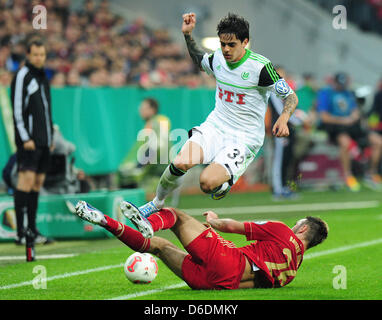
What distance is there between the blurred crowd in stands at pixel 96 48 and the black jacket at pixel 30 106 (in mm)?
4338

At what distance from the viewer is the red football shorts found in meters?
6.72

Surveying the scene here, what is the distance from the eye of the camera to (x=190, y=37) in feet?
27.5

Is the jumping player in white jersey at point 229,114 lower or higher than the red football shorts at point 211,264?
higher

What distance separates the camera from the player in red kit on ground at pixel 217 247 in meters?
6.77

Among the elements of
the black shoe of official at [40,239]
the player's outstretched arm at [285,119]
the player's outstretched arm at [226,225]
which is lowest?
the black shoe of official at [40,239]

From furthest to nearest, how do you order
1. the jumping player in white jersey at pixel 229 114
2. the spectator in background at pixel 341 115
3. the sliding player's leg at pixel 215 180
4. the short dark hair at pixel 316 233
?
the spectator in background at pixel 341 115 → the jumping player in white jersey at pixel 229 114 → the sliding player's leg at pixel 215 180 → the short dark hair at pixel 316 233

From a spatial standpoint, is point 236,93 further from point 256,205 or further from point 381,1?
point 381,1

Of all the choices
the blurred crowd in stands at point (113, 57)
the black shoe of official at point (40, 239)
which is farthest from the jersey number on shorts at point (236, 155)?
the blurred crowd in stands at point (113, 57)

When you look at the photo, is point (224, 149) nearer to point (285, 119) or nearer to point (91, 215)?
point (285, 119)

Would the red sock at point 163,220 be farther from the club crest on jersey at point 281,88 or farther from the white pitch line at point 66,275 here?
the club crest on jersey at point 281,88

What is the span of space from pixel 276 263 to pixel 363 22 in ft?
75.8

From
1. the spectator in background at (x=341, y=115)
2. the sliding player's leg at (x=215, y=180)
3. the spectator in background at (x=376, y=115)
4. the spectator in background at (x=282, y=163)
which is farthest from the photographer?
the spectator in background at (x=376, y=115)

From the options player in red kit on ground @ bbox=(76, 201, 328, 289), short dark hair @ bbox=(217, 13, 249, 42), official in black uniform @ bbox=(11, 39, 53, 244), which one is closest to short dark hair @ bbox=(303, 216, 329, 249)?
player in red kit on ground @ bbox=(76, 201, 328, 289)

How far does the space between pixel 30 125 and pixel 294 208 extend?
242 inches
